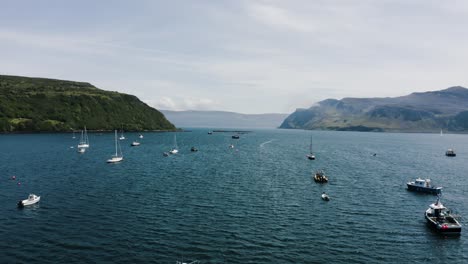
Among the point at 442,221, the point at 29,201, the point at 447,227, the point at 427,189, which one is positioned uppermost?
the point at 29,201

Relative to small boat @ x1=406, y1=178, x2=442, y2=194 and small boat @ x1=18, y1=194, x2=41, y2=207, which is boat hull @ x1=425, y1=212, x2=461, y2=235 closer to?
small boat @ x1=406, y1=178, x2=442, y2=194

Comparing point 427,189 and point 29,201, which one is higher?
point 29,201

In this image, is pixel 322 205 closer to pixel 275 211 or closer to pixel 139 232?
pixel 275 211

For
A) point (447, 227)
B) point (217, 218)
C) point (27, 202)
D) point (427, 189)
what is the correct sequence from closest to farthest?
point (447, 227), point (217, 218), point (27, 202), point (427, 189)

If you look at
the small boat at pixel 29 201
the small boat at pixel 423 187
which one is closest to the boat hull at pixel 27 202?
the small boat at pixel 29 201

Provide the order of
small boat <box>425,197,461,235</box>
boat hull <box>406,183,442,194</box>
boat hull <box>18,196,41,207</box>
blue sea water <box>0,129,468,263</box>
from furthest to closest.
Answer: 1. boat hull <box>406,183,442,194</box>
2. boat hull <box>18,196,41,207</box>
3. small boat <box>425,197,461,235</box>
4. blue sea water <box>0,129,468,263</box>

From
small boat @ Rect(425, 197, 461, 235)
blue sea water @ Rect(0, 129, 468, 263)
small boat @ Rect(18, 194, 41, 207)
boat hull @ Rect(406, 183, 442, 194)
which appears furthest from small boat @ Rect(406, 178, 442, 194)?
small boat @ Rect(18, 194, 41, 207)

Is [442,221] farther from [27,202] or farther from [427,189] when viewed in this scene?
[27,202]

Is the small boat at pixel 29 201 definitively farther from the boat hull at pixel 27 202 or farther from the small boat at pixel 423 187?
the small boat at pixel 423 187

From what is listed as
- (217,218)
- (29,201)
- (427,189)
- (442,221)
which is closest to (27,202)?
(29,201)
